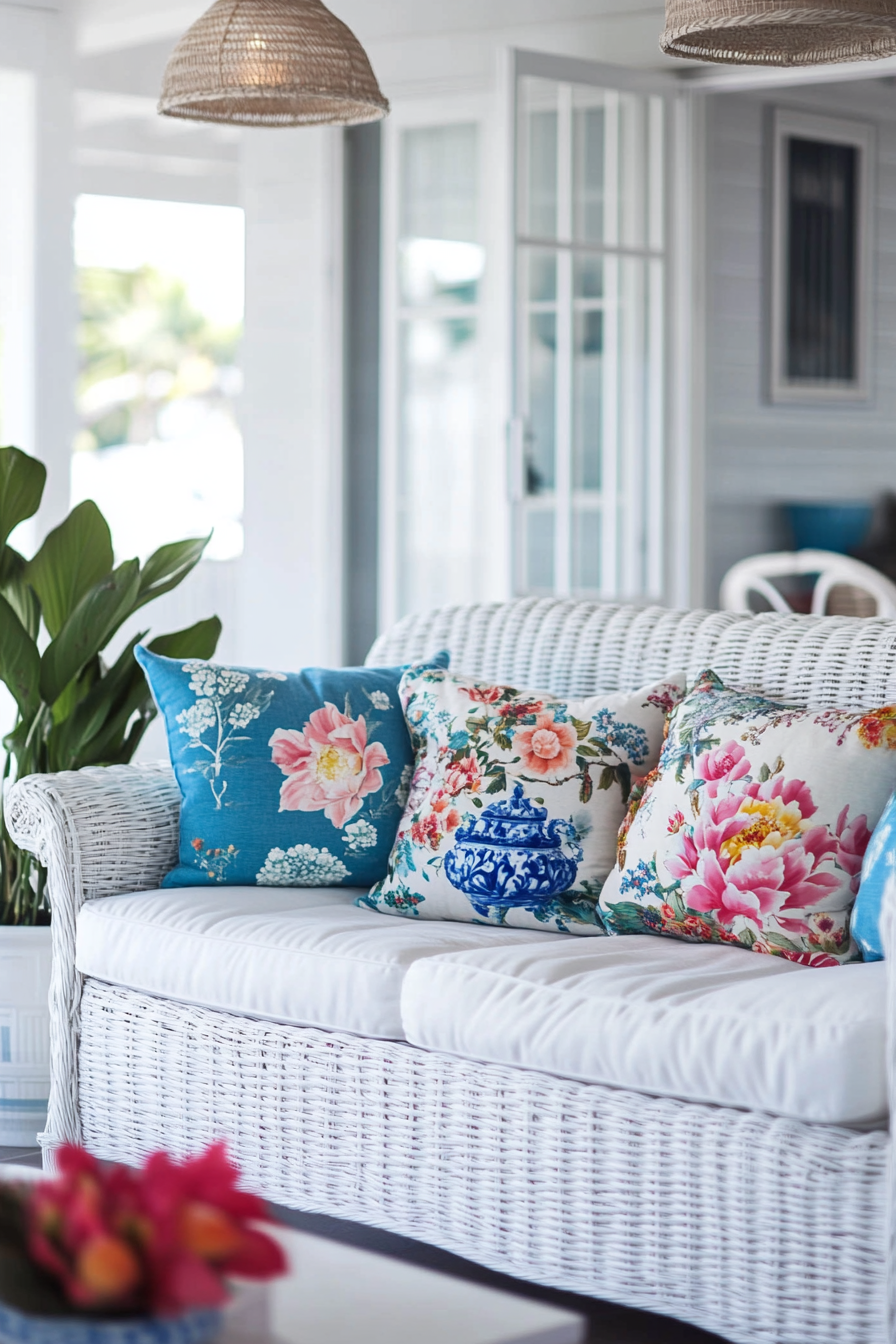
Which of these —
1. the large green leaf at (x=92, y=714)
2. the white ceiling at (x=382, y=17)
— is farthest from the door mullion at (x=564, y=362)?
the large green leaf at (x=92, y=714)

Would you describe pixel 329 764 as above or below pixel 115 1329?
above

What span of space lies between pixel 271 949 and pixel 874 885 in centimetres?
83

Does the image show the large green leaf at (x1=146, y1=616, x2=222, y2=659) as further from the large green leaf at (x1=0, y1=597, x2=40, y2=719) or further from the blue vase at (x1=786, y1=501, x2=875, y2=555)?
the blue vase at (x1=786, y1=501, x2=875, y2=555)

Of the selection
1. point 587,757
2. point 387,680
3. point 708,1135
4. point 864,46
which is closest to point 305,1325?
point 708,1135

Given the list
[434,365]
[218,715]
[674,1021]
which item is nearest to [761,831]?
[674,1021]

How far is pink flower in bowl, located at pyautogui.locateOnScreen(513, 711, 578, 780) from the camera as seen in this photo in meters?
2.63

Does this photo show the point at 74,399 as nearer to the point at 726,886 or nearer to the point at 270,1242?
the point at 726,886

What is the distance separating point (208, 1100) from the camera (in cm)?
256

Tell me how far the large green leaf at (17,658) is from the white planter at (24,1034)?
16.5 inches

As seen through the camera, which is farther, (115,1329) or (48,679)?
(48,679)

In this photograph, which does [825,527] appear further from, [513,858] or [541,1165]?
[541,1165]

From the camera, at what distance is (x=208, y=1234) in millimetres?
1223

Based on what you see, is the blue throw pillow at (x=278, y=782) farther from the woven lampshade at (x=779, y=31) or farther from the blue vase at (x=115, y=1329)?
the blue vase at (x=115, y=1329)

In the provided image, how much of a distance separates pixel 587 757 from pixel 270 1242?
56.9 inches
